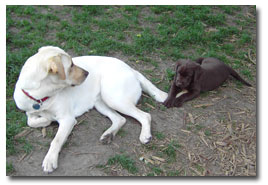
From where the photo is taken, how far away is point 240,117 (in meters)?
4.54

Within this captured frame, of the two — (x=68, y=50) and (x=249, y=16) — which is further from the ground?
(x=249, y=16)

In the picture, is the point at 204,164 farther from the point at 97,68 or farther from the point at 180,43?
the point at 180,43

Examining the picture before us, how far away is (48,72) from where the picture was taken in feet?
12.1

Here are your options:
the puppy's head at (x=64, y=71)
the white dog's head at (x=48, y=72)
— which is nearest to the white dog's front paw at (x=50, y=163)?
the white dog's head at (x=48, y=72)

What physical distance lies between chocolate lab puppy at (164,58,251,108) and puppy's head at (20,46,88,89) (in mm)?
1539

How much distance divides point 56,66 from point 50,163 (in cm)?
108

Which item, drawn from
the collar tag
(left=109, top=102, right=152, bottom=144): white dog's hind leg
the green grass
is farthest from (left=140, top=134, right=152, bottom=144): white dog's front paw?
the collar tag

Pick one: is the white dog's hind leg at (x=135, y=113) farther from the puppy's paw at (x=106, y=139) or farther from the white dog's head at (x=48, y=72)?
the white dog's head at (x=48, y=72)

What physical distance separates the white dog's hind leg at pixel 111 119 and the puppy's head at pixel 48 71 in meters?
0.69

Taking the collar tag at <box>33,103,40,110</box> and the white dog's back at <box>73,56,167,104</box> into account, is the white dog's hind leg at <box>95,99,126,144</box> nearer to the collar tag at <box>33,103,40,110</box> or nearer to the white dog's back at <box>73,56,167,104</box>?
the white dog's back at <box>73,56,167,104</box>

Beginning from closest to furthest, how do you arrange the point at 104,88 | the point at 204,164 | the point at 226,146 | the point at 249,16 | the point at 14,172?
the point at 14,172 → the point at 204,164 → the point at 226,146 → the point at 104,88 → the point at 249,16

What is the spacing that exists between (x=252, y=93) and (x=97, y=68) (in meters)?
2.44

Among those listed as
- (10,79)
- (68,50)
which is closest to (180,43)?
(68,50)

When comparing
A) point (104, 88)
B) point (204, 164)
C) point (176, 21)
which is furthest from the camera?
point (176, 21)
